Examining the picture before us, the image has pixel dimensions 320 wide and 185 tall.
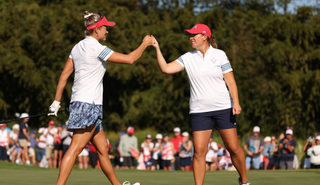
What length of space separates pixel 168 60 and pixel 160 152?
448 inches

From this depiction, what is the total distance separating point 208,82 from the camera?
533 cm

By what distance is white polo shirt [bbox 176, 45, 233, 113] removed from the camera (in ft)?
17.5

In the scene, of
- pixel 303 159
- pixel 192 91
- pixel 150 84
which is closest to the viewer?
pixel 192 91

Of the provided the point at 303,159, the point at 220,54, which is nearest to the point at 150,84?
the point at 303,159

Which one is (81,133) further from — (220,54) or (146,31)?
(146,31)

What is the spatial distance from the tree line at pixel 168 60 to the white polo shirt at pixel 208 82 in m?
19.6

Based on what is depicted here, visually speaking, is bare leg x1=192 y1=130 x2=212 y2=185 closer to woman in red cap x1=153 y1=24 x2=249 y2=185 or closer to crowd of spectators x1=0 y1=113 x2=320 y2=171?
woman in red cap x1=153 y1=24 x2=249 y2=185

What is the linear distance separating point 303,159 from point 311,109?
11071mm

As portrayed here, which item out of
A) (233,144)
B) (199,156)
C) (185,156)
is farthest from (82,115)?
(185,156)

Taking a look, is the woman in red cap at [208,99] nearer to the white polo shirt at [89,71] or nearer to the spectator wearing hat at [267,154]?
the white polo shirt at [89,71]

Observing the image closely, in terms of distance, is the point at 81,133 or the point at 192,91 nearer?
the point at 81,133

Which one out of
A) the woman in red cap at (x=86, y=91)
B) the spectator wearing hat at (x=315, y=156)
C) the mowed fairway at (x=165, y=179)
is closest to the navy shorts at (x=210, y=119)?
the woman in red cap at (x=86, y=91)

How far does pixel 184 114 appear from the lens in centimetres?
2711

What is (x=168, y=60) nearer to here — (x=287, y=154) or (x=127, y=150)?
(x=127, y=150)
